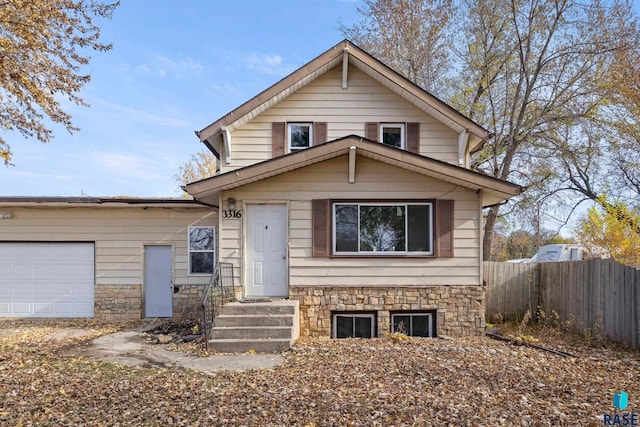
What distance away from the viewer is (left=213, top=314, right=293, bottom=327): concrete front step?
823cm

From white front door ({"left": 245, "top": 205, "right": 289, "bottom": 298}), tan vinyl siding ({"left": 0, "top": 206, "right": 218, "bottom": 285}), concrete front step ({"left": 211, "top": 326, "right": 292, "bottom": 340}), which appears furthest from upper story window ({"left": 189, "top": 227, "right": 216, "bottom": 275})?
concrete front step ({"left": 211, "top": 326, "right": 292, "bottom": 340})

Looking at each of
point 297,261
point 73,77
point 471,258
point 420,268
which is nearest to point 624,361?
point 471,258

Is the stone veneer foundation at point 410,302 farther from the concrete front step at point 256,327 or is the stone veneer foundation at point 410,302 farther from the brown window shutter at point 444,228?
the brown window shutter at point 444,228

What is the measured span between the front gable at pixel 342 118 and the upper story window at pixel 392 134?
36 millimetres

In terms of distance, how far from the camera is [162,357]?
23.8 feet

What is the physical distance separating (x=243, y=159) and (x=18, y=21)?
5628 millimetres

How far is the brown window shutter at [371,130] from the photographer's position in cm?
1106

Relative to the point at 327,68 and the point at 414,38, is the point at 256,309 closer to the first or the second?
the point at 327,68

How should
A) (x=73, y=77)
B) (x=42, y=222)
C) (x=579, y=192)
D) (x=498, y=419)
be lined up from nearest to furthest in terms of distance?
(x=498, y=419), (x=73, y=77), (x=42, y=222), (x=579, y=192)

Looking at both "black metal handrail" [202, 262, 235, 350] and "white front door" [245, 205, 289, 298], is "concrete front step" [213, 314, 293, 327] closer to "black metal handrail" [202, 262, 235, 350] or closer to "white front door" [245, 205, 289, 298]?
"black metal handrail" [202, 262, 235, 350]

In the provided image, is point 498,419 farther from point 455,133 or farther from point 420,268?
point 455,133

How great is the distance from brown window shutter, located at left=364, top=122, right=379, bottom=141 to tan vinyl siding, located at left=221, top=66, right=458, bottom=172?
0.28 ft

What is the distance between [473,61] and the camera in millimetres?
17938

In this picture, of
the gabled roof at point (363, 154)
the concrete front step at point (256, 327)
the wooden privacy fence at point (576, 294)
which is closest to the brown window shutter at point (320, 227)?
the gabled roof at point (363, 154)
